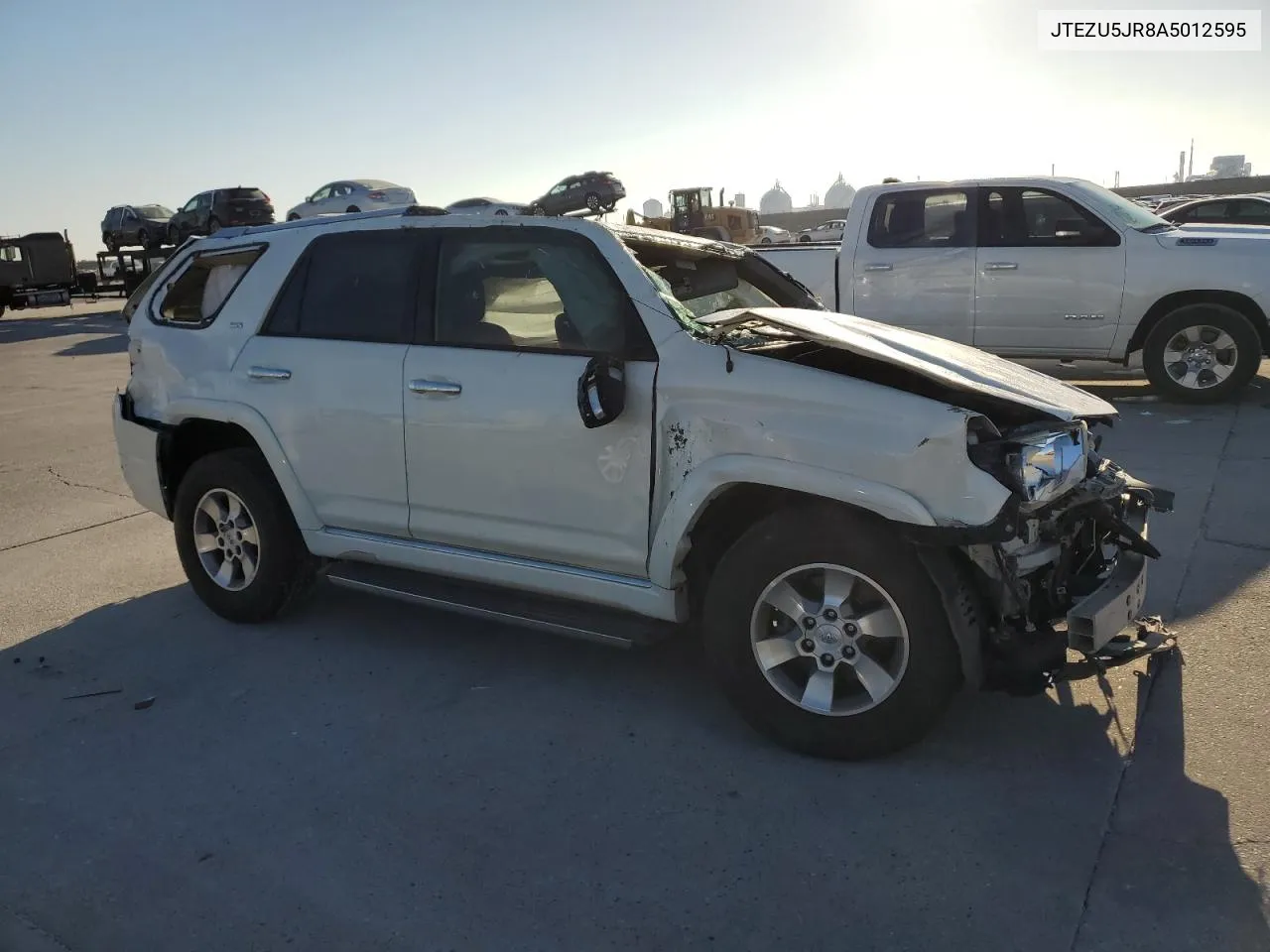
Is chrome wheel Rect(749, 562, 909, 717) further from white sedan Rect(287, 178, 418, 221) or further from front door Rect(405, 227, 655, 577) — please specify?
white sedan Rect(287, 178, 418, 221)

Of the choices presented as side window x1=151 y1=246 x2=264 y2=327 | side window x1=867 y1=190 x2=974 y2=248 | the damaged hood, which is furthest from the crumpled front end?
side window x1=867 y1=190 x2=974 y2=248

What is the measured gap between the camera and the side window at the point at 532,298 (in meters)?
3.74

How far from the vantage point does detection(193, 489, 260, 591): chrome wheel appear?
477cm

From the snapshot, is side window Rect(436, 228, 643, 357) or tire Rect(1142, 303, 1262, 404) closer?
side window Rect(436, 228, 643, 357)

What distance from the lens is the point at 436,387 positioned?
159 inches

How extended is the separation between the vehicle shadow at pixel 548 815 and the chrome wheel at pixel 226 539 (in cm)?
57

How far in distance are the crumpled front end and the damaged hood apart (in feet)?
0.47

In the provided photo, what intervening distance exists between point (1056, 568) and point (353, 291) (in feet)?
9.95

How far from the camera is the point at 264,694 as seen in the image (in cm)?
413

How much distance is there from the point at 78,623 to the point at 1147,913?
4685mm

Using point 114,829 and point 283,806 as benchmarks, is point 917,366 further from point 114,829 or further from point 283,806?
point 114,829

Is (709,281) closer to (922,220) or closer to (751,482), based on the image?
(751,482)

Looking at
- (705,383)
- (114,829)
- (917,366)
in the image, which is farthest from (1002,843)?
(114,829)

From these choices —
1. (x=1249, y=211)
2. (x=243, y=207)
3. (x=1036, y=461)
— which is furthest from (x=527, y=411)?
(x=243, y=207)
